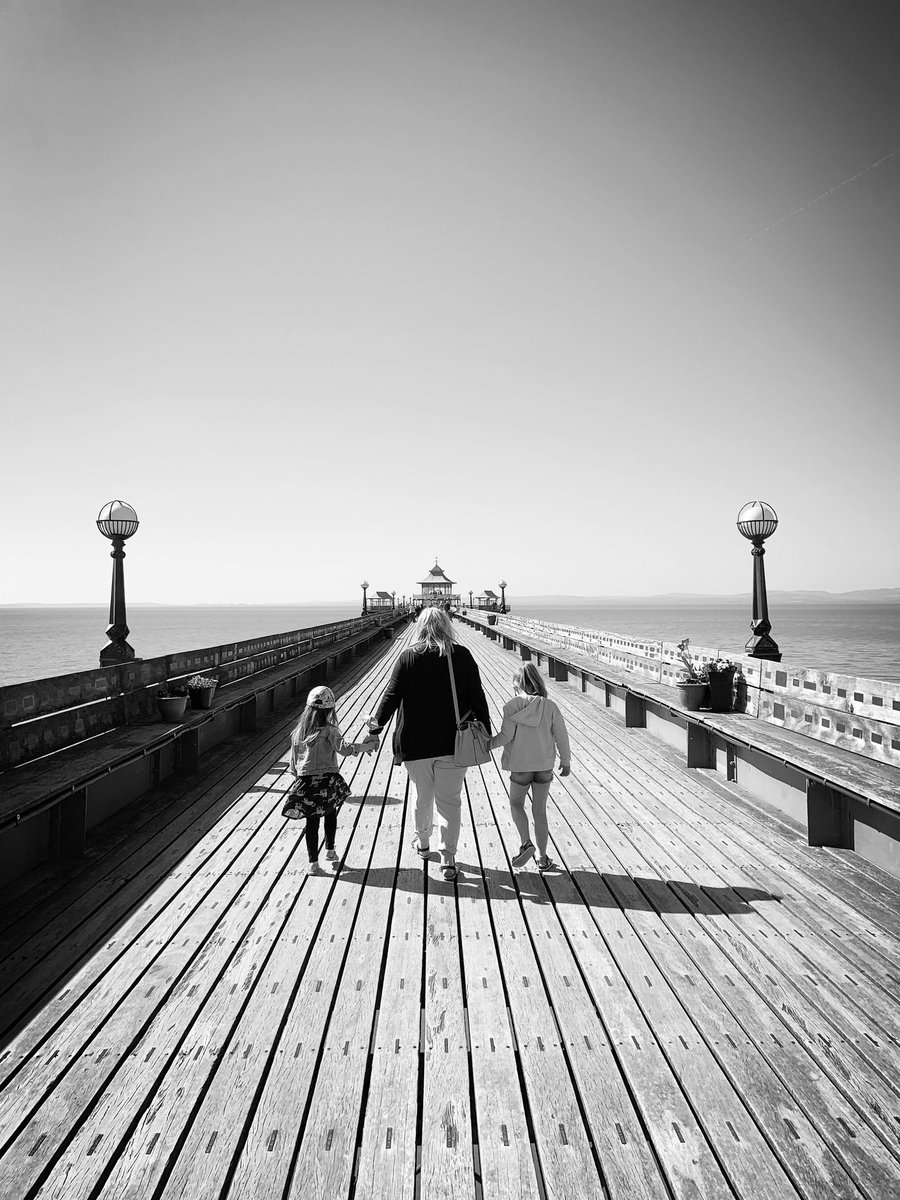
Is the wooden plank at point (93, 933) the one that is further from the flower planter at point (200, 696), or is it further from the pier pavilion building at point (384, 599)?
the pier pavilion building at point (384, 599)

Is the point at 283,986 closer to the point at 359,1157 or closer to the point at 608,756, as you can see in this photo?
the point at 359,1157

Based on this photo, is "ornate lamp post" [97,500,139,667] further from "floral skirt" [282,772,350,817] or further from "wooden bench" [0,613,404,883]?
"floral skirt" [282,772,350,817]

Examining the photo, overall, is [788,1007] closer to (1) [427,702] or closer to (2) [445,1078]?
(2) [445,1078]

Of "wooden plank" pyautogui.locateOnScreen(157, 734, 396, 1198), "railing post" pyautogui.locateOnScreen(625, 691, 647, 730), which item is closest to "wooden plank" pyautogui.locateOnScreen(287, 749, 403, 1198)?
"wooden plank" pyautogui.locateOnScreen(157, 734, 396, 1198)

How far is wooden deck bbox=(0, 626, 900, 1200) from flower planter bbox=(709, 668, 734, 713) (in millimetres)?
1948

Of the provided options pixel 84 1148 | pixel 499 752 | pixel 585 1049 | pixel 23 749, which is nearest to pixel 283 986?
pixel 84 1148

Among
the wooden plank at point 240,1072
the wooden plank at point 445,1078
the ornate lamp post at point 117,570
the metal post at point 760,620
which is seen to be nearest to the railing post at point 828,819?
the wooden plank at point 445,1078

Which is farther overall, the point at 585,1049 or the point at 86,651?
the point at 86,651

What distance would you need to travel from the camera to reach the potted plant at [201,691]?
6797 millimetres

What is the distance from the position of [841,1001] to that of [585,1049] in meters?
1.29

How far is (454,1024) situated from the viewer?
2707 millimetres

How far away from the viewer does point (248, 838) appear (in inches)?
196

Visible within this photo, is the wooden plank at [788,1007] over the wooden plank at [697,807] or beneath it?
over

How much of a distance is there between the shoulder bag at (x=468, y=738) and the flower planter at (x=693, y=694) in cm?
339
